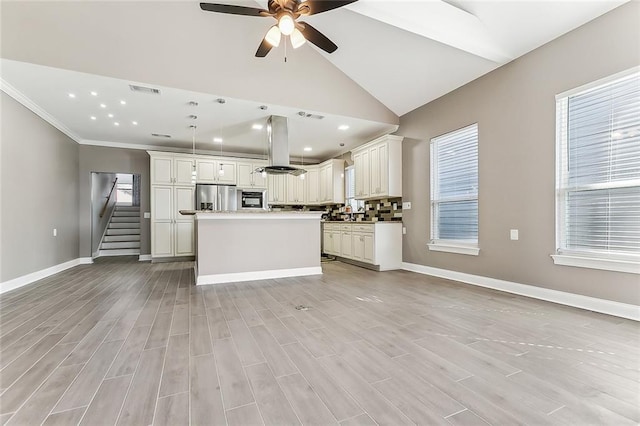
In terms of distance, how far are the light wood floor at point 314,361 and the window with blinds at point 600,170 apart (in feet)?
2.57

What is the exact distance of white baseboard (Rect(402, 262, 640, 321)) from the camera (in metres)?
2.67

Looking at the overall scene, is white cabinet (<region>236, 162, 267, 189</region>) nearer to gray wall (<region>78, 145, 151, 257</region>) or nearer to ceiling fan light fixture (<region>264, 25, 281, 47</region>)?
gray wall (<region>78, 145, 151, 257</region>)

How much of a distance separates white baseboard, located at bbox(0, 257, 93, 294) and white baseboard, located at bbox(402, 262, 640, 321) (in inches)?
252

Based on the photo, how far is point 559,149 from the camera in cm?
319

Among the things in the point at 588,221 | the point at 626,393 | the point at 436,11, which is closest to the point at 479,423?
the point at 626,393

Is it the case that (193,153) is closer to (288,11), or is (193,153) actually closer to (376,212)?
(376,212)

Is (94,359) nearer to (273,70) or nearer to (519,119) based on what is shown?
(273,70)

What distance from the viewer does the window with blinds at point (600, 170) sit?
106 inches

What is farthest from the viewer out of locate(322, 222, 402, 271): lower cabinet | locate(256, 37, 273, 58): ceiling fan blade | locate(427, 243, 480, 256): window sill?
locate(322, 222, 402, 271): lower cabinet

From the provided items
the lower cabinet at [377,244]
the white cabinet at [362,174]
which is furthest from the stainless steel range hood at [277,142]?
the lower cabinet at [377,244]

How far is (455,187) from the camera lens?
4527mm

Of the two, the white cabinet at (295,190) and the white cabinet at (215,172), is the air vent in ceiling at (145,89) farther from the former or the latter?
the white cabinet at (295,190)

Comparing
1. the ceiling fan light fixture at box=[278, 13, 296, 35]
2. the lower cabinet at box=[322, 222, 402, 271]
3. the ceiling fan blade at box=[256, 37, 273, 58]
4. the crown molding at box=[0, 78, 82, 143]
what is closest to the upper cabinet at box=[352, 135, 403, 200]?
the lower cabinet at box=[322, 222, 402, 271]

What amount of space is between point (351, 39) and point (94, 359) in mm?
4850
